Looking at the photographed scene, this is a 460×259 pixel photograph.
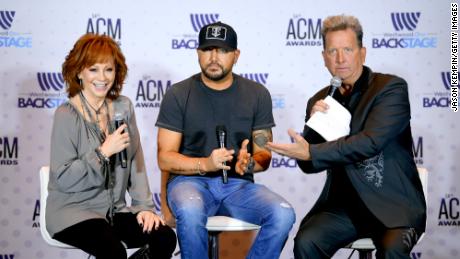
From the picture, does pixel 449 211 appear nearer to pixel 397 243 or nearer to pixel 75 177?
pixel 397 243

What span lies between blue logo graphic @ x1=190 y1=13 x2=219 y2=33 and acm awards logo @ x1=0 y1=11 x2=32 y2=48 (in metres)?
1.21

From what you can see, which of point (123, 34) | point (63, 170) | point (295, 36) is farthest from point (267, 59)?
point (63, 170)

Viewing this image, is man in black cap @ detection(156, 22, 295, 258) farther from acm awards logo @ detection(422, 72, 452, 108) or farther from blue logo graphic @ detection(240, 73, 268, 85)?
acm awards logo @ detection(422, 72, 452, 108)

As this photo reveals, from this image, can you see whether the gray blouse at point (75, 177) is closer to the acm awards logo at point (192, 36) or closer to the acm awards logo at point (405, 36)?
the acm awards logo at point (192, 36)

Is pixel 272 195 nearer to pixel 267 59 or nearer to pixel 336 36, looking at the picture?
pixel 336 36

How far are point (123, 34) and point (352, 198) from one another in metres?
2.35

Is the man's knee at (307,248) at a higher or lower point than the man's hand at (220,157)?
lower

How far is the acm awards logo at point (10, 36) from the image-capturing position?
4941 millimetres

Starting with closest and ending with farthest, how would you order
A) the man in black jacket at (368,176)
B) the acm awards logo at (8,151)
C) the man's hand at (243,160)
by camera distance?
the man in black jacket at (368,176) → the man's hand at (243,160) → the acm awards logo at (8,151)

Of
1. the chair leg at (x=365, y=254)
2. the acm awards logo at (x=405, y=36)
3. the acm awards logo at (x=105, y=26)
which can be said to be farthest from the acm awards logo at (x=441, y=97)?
the acm awards logo at (x=105, y=26)

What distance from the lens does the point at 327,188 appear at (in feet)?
11.4

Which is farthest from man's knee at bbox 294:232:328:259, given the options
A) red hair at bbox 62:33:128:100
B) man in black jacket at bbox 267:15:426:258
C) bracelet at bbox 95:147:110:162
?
red hair at bbox 62:33:128:100

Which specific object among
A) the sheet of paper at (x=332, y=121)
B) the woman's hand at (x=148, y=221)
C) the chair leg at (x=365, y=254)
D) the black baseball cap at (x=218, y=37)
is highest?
the black baseball cap at (x=218, y=37)

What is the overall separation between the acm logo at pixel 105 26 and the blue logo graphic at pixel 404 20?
204cm
